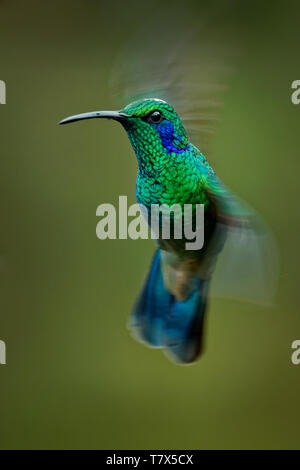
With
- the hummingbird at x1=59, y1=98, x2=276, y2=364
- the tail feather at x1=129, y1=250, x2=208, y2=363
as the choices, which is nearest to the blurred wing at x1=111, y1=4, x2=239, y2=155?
the hummingbird at x1=59, y1=98, x2=276, y2=364

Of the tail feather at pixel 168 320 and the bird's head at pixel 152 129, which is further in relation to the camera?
the tail feather at pixel 168 320

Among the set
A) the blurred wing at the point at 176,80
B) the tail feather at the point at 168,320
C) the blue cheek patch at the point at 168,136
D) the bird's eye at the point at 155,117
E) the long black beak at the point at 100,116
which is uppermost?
the blurred wing at the point at 176,80

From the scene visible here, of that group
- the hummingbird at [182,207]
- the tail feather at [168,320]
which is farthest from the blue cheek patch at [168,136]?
the tail feather at [168,320]

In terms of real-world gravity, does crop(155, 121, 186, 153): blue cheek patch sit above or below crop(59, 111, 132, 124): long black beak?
above

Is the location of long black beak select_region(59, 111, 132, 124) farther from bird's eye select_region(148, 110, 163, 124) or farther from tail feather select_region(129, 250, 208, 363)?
tail feather select_region(129, 250, 208, 363)

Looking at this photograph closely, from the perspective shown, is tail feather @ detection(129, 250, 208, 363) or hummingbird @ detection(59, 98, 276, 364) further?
tail feather @ detection(129, 250, 208, 363)

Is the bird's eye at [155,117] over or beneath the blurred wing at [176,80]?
beneath

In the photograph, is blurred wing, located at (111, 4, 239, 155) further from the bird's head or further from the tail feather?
the tail feather

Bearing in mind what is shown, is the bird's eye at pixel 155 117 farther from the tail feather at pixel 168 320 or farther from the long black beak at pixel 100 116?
the tail feather at pixel 168 320

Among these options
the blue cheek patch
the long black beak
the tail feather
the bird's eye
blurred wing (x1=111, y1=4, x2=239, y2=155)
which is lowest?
the tail feather
